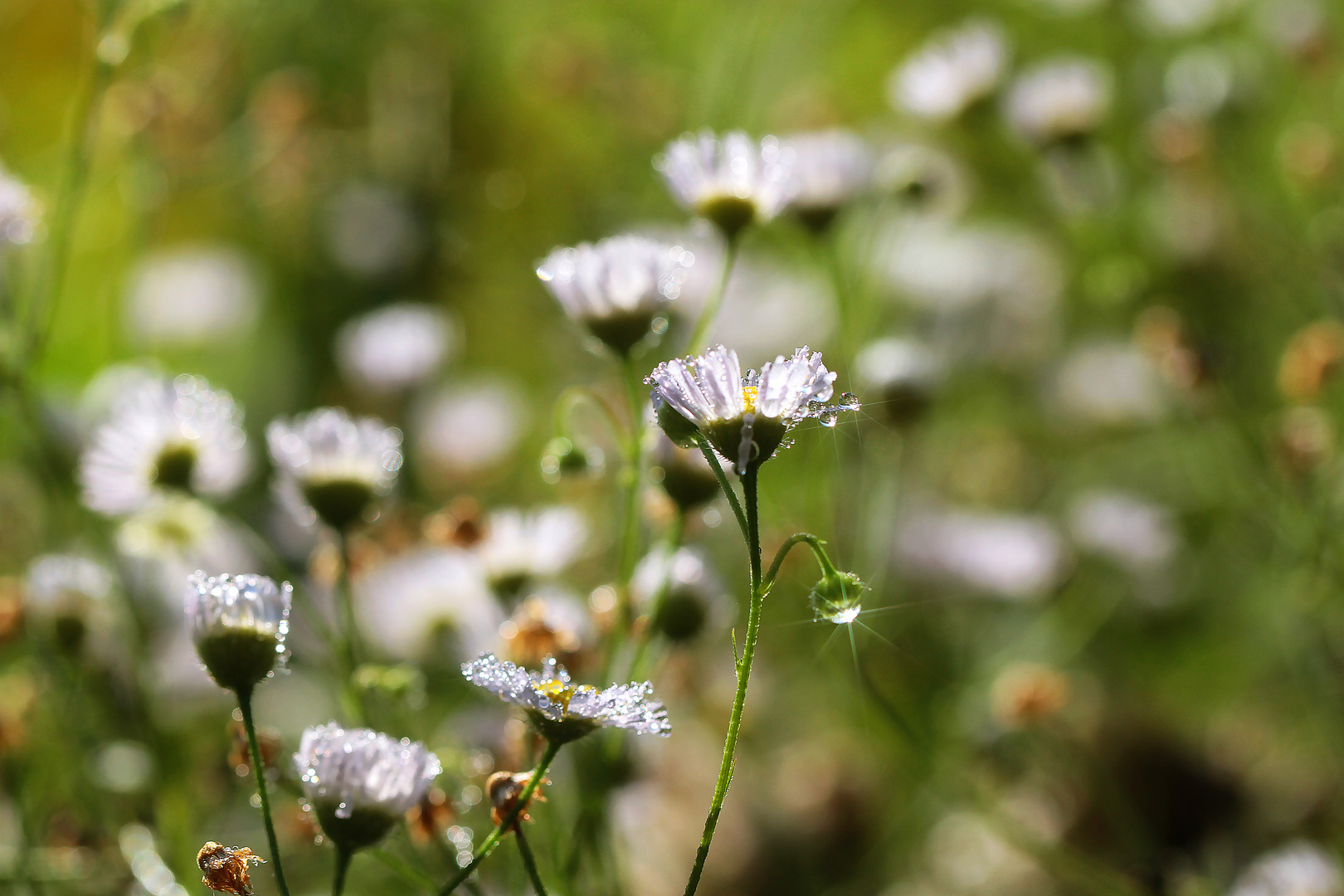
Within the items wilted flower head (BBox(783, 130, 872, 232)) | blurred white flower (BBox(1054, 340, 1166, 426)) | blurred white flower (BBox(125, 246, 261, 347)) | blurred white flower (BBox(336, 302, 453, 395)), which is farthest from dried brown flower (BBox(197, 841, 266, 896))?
blurred white flower (BBox(125, 246, 261, 347))

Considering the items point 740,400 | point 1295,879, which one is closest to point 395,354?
point 740,400

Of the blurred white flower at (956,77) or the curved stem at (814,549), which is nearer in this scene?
the curved stem at (814,549)

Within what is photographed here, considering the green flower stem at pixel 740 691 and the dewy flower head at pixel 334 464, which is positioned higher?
the dewy flower head at pixel 334 464

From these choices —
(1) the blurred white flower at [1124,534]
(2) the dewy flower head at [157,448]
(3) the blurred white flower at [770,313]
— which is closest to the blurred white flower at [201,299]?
(3) the blurred white flower at [770,313]

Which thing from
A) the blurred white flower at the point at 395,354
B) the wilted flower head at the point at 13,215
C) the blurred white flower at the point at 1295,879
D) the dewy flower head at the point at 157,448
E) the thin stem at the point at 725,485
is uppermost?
the blurred white flower at the point at 395,354


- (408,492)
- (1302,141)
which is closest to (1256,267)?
(1302,141)

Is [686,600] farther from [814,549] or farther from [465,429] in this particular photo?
[465,429]

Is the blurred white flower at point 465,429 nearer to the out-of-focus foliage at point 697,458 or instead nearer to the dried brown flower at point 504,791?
the out-of-focus foliage at point 697,458
